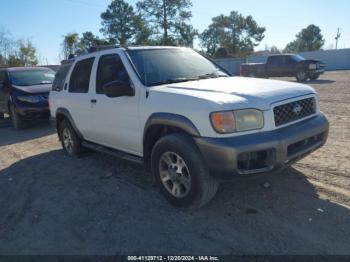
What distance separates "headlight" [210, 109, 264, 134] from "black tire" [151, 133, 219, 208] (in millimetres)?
400

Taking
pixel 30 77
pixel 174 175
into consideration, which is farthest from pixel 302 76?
pixel 174 175

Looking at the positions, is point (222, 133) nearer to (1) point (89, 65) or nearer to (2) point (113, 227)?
(2) point (113, 227)

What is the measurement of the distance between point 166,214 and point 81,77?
10.0ft

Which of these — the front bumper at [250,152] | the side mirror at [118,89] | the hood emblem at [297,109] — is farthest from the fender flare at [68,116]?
the hood emblem at [297,109]

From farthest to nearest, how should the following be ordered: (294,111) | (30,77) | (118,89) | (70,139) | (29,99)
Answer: (30,77), (29,99), (70,139), (118,89), (294,111)

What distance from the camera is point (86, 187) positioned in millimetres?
4758

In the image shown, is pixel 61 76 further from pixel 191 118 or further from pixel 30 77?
pixel 30 77

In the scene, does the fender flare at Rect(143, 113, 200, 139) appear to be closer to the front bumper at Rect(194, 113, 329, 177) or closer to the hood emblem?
the front bumper at Rect(194, 113, 329, 177)

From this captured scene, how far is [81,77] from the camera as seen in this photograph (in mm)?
5645

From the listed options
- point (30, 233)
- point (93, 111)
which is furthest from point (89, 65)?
point (30, 233)

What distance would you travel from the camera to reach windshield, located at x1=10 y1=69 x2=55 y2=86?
33.2 ft

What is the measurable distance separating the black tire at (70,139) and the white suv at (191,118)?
0.79 meters

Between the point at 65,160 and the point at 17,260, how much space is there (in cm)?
327

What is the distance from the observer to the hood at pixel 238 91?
3320 mm
